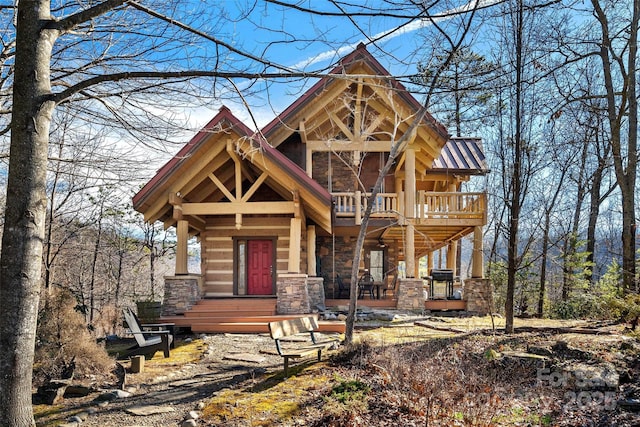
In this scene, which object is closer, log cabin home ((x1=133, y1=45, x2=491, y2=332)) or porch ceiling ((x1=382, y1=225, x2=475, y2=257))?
log cabin home ((x1=133, y1=45, x2=491, y2=332))

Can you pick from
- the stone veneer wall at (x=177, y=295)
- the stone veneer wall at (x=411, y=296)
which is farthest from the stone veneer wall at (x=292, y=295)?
the stone veneer wall at (x=411, y=296)

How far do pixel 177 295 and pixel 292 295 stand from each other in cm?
351

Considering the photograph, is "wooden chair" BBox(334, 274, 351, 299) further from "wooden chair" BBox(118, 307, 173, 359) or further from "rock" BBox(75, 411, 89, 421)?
"rock" BBox(75, 411, 89, 421)

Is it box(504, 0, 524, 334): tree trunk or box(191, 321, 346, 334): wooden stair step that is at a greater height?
box(504, 0, 524, 334): tree trunk

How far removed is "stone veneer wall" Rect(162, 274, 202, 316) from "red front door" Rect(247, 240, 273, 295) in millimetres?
2290

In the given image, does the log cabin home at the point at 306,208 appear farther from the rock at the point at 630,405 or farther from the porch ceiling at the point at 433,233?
the rock at the point at 630,405

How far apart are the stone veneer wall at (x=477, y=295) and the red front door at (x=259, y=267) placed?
22.6ft

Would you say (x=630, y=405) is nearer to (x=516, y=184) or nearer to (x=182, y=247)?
(x=516, y=184)

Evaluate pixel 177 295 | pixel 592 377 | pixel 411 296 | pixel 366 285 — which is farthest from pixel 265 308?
pixel 592 377

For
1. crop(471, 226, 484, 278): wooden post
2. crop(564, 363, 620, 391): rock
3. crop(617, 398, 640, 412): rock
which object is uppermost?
crop(471, 226, 484, 278): wooden post

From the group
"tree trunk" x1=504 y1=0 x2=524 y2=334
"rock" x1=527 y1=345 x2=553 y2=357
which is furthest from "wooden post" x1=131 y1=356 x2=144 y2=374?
"tree trunk" x1=504 y1=0 x2=524 y2=334

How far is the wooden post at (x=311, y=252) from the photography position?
1529 centimetres

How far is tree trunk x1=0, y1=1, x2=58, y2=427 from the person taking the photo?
12.8 feet

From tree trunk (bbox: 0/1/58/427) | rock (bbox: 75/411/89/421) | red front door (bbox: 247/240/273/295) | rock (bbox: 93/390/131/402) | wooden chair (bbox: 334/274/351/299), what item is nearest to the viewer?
tree trunk (bbox: 0/1/58/427)
